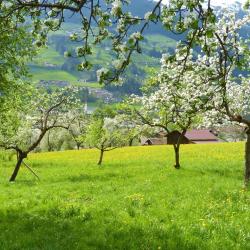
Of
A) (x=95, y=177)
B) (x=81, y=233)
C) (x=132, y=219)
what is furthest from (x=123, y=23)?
(x=95, y=177)

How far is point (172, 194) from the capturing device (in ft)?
79.2

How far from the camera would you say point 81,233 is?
15383mm

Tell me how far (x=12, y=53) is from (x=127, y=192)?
33.4ft

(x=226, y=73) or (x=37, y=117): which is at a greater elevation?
(x=226, y=73)

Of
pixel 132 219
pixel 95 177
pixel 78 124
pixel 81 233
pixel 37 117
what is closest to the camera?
pixel 81 233

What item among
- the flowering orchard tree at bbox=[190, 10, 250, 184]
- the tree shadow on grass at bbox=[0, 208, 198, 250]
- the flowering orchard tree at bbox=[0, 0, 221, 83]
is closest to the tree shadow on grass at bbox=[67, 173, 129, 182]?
the flowering orchard tree at bbox=[190, 10, 250, 184]

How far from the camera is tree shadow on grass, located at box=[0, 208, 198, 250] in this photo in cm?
1395

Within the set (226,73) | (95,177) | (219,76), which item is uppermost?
(226,73)

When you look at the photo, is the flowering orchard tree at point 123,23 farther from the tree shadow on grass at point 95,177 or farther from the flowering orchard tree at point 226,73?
the tree shadow on grass at point 95,177

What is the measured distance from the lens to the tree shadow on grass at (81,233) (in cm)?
1395

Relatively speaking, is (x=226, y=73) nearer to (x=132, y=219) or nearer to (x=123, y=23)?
(x=132, y=219)

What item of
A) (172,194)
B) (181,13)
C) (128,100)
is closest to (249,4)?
(181,13)

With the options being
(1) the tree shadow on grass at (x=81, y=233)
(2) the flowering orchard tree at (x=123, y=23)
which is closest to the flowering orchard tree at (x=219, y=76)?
(2) the flowering orchard tree at (x=123, y=23)

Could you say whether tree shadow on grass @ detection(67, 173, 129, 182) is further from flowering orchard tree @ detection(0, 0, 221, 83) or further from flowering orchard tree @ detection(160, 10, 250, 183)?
flowering orchard tree @ detection(0, 0, 221, 83)
